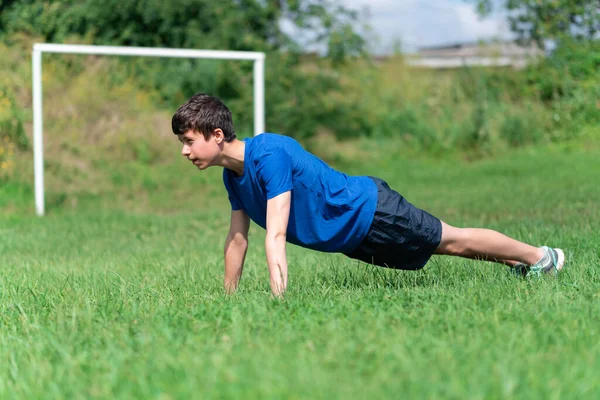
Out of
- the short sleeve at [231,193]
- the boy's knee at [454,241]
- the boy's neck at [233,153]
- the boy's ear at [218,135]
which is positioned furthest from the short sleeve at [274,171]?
the boy's knee at [454,241]

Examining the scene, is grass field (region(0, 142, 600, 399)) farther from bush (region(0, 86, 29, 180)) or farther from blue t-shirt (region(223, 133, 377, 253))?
bush (region(0, 86, 29, 180))

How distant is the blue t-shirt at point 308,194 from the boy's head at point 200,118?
0.64 feet

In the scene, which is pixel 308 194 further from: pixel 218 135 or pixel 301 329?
pixel 301 329

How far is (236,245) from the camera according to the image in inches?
192

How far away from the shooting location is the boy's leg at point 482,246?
474 cm

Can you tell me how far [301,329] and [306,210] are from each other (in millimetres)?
1080

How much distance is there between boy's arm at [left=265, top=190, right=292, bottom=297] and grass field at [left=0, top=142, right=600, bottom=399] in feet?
0.36

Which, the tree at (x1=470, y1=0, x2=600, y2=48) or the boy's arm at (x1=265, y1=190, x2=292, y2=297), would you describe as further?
the tree at (x1=470, y1=0, x2=600, y2=48)

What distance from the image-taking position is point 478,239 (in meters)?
4.77

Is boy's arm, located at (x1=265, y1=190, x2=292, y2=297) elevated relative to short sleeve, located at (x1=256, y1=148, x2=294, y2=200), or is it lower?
lower

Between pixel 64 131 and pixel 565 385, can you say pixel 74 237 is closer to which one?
pixel 64 131

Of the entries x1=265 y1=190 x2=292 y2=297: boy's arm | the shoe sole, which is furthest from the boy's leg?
x1=265 y1=190 x2=292 y2=297: boy's arm

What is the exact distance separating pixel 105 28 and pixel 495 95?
31.2 feet

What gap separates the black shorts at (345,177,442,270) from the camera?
4.59 metres
